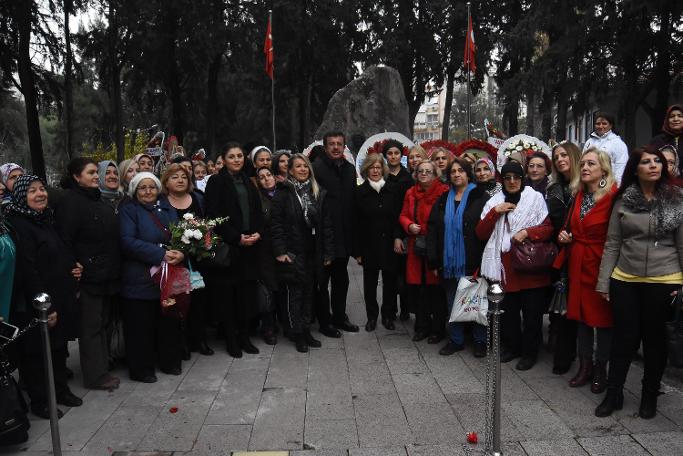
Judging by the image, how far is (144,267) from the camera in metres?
5.23

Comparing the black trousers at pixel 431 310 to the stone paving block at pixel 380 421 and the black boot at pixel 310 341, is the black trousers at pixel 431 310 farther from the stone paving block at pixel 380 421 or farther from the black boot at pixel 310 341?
the stone paving block at pixel 380 421

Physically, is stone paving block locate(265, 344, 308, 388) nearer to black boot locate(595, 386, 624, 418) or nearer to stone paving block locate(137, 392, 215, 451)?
stone paving block locate(137, 392, 215, 451)

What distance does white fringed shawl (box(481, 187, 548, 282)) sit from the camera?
524cm

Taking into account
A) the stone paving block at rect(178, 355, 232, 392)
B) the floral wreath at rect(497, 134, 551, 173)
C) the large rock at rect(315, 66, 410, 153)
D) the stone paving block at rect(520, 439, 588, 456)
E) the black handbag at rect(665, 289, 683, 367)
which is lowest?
the stone paving block at rect(178, 355, 232, 392)

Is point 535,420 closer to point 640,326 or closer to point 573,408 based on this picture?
point 573,408

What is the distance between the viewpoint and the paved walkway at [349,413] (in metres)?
3.92

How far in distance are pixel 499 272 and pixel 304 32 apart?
82.3 feet

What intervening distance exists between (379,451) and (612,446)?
1572mm

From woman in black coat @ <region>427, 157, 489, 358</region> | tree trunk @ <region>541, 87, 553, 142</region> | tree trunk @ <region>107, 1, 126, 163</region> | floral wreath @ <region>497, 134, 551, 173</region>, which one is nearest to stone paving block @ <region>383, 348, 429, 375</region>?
woman in black coat @ <region>427, 157, 489, 358</region>

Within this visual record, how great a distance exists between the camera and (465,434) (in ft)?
13.3

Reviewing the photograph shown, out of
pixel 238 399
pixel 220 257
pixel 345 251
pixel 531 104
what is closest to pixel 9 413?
pixel 238 399

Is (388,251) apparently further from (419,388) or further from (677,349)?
(677,349)

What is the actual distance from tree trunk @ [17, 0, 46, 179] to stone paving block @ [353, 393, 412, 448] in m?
18.0

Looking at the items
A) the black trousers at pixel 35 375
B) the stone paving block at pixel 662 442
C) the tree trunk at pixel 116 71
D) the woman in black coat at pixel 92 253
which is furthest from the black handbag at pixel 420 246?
the tree trunk at pixel 116 71
